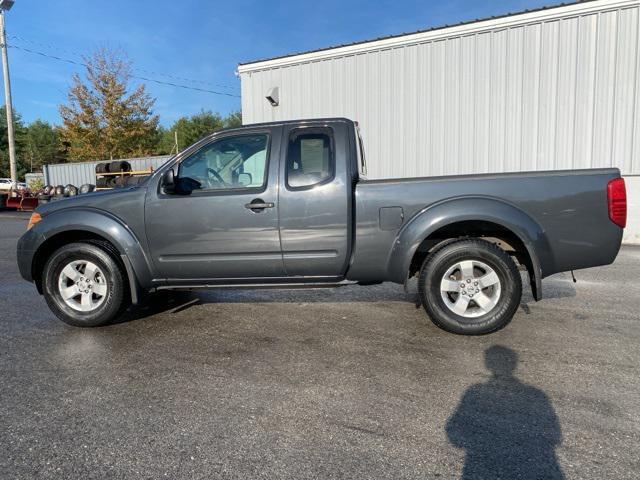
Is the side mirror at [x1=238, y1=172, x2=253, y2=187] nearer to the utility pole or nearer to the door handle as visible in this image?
the door handle

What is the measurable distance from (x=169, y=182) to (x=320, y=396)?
2.34 meters

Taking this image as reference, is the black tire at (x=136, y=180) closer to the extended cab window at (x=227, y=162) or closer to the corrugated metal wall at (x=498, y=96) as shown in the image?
the extended cab window at (x=227, y=162)

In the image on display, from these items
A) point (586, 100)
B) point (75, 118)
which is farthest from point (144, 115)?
point (586, 100)

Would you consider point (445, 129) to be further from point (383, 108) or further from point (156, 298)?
point (156, 298)

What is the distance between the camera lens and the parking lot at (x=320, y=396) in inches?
89.0

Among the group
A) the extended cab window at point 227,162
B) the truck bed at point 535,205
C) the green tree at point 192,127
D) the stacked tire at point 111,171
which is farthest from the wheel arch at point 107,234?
the green tree at point 192,127

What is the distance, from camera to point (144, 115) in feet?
95.2

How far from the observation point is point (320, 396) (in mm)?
2945

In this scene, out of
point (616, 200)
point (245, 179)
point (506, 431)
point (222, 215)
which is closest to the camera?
point (506, 431)

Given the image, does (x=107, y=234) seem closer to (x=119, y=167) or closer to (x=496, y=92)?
(x=496, y=92)

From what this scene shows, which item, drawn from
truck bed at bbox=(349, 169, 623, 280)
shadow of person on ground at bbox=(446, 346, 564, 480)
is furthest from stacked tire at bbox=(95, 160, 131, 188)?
shadow of person on ground at bbox=(446, 346, 564, 480)

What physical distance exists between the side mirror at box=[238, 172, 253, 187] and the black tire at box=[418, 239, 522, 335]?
1.76 meters

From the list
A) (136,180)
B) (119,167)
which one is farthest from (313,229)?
(119,167)

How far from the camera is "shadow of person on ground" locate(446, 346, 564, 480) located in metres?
2.17
